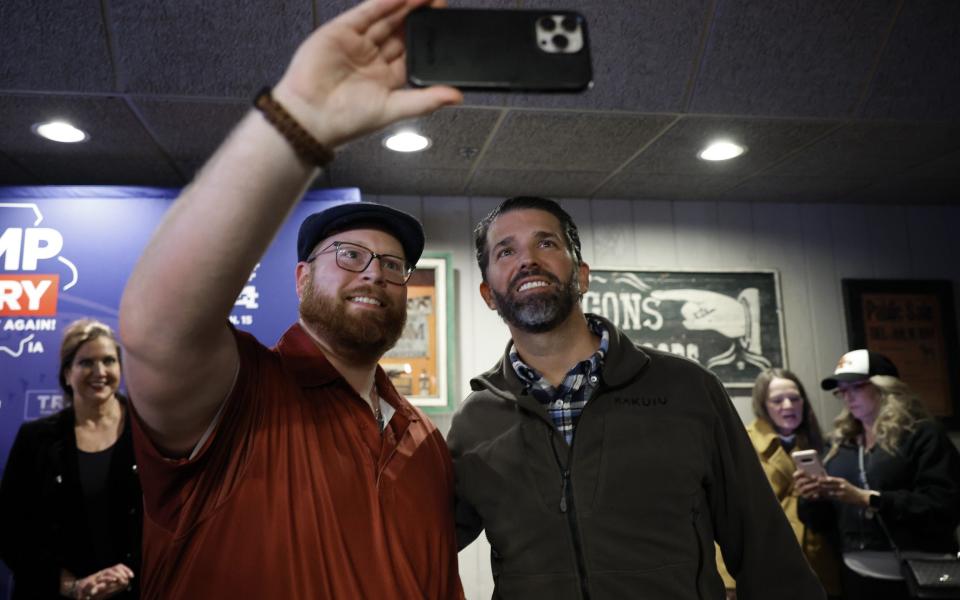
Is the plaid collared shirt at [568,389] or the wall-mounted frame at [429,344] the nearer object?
the plaid collared shirt at [568,389]

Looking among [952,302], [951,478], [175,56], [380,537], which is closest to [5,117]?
[175,56]

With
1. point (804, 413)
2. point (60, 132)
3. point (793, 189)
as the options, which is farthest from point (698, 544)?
point (793, 189)

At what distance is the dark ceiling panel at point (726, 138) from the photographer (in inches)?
114

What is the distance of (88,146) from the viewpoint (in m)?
2.90

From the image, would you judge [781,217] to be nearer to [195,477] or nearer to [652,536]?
[652,536]

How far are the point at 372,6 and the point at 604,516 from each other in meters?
1.05

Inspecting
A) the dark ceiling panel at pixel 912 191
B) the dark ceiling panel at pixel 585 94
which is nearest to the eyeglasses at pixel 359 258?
the dark ceiling panel at pixel 585 94

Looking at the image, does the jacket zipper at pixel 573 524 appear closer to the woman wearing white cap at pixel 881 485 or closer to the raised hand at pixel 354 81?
the raised hand at pixel 354 81

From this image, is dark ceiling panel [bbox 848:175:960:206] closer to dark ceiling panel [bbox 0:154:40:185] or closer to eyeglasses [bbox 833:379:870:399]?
eyeglasses [bbox 833:379:870:399]

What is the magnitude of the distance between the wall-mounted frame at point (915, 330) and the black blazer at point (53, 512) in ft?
12.5

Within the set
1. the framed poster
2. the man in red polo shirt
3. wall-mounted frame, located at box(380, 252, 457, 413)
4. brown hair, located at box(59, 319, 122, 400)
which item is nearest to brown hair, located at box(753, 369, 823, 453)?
the framed poster

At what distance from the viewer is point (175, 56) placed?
2350 mm

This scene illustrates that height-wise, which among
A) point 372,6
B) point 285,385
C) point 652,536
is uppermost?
point 372,6

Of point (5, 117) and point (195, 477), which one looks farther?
point (5, 117)
